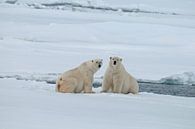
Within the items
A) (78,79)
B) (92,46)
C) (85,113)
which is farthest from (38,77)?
(85,113)

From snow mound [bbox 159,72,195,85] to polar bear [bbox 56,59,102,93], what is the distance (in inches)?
133

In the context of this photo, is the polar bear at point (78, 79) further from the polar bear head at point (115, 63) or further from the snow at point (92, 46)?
the snow at point (92, 46)

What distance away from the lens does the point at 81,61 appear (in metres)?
12.4

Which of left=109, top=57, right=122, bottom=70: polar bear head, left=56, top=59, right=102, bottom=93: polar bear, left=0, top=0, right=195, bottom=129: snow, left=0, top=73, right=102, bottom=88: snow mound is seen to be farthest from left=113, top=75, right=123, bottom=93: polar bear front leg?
left=0, top=73, right=102, bottom=88: snow mound

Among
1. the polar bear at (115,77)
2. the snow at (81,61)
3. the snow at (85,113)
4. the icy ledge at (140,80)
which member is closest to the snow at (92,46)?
the snow at (81,61)

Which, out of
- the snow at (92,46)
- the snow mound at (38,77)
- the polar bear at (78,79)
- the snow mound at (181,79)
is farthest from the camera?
the snow at (92,46)

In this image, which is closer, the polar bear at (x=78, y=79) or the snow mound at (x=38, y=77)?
the polar bear at (x=78, y=79)

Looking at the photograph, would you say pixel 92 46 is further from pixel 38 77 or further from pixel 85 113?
pixel 85 113

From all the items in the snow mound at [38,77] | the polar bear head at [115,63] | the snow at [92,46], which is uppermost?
the polar bear head at [115,63]

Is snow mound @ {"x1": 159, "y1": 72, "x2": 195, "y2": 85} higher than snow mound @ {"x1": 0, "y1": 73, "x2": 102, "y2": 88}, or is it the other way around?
snow mound @ {"x1": 0, "y1": 73, "x2": 102, "y2": 88}

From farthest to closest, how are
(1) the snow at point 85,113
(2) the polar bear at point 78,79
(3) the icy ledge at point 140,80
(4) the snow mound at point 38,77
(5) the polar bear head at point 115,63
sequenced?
(3) the icy ledge at point 140,80
(4) the snow mound at point 38,77
(5) the polar bear head at point 115,63
(2) the polar bear at point 78,79
(1) the snow at point 85,113

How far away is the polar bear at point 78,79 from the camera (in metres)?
7.31

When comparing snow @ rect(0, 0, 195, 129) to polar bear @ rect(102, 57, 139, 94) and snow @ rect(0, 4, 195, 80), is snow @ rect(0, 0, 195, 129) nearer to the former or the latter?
snow @ rect(0, 4, 195, 80)

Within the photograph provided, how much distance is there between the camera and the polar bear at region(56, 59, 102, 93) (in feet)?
24.0
